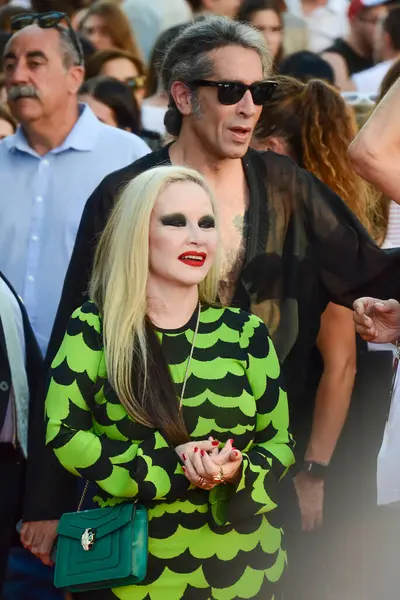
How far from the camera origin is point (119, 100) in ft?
22.5

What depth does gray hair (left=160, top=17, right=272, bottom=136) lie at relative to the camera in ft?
14.0

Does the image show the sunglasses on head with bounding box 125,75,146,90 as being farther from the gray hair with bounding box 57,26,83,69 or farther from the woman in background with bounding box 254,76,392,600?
the woman in background with bounding box 254,76,392,600

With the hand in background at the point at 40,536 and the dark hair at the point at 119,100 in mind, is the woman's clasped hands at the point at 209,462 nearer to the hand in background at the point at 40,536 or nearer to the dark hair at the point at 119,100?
the hand in background at the point at 40,536

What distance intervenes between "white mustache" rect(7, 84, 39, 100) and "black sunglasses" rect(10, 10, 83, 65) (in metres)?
0.33

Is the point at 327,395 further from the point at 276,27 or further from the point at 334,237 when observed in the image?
the point at 276,27

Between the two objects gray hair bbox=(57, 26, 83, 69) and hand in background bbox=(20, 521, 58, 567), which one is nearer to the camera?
hand in background bbox=(20, 521, 58, 567)

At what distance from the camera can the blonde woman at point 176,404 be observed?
11.3 ft

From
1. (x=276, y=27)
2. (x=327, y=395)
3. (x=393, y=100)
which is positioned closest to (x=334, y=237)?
(x=327, y=395)

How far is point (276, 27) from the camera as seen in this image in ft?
27.8

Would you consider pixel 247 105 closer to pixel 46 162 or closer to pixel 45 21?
pixel 46 162

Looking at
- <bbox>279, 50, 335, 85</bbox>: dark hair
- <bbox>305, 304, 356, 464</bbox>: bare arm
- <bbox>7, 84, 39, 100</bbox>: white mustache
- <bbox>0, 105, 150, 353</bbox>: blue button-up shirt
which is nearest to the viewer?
<bbox>305, 304, 356, 464</bbox>: bare arm

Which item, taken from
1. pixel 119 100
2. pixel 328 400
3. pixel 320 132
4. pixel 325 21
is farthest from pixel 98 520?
pixel 325 21

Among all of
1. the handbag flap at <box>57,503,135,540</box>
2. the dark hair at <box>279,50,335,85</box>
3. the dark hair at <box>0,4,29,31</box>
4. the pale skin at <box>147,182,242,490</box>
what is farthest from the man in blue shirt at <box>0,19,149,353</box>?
the dark hair at <box>0,4,29,31</box>

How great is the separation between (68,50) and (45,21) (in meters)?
0.18
